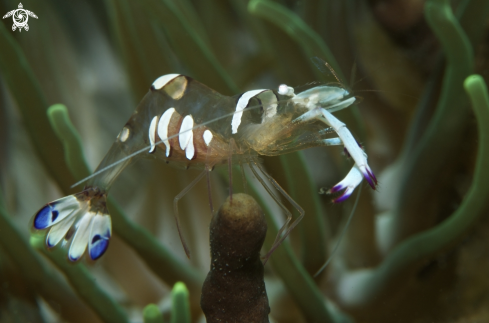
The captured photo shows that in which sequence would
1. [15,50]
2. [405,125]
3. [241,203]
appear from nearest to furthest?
[241,203] < [15,50] < [405,125]

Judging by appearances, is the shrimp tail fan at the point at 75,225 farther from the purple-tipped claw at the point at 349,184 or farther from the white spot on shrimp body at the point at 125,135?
the purple-tipped claw at the point at 349,184

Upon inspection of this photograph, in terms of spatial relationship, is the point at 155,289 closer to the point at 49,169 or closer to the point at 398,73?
the point at 49,169

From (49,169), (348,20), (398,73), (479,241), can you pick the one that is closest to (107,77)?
(49,169)

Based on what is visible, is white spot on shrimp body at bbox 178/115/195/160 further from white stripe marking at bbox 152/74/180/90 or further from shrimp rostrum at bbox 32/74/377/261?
white stripe marking at bbox 152/74/180/90

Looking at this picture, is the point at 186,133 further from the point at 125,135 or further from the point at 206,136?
the point at 125,135

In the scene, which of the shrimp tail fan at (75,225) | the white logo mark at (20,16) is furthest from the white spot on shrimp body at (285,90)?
the white logo mark at (20,16)

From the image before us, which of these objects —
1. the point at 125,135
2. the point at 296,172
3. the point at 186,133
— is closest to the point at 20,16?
the point at 125,135
